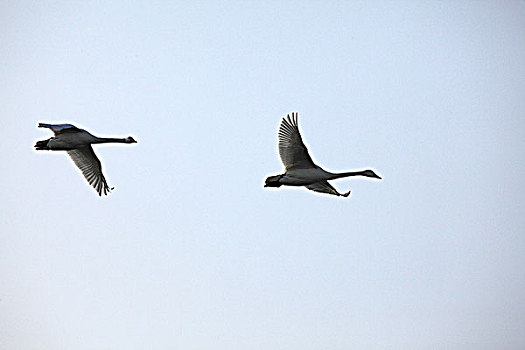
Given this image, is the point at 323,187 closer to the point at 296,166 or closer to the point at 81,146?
the point at 296,166

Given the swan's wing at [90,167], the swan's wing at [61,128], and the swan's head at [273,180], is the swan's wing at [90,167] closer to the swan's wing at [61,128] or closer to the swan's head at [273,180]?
the swan's wing at [61,128]

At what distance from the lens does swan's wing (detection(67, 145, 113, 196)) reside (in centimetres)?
3562

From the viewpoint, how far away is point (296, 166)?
106 ft

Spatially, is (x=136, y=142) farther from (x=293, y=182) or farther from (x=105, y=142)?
(x=293, y=182)

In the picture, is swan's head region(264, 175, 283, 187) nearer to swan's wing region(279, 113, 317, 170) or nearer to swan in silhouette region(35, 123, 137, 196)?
swan's wing region(279, 113, 317, 170)

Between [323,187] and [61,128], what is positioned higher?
[61,128]

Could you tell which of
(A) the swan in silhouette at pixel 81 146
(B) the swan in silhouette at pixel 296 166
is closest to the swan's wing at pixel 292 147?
(B) the swan in silhouette at pixel 296 166

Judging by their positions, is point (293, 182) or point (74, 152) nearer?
point (293, 182)

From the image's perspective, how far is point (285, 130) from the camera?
3186 cm

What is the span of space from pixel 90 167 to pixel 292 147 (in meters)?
9.06

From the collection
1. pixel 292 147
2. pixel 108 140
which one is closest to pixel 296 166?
pixel 292 147

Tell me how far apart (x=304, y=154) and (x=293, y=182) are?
1.35 m

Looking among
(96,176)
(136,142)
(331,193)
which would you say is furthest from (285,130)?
(96,176)

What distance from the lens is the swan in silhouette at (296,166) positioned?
31.8 meters
